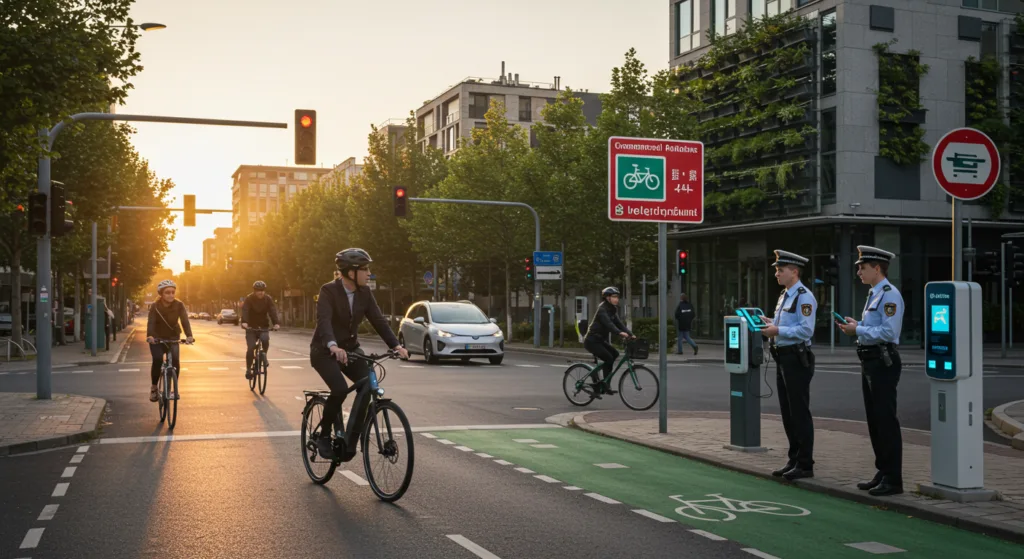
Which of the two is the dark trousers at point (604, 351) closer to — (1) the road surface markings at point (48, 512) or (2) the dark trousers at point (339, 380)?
(2) the dark trousers at point (339, 380)

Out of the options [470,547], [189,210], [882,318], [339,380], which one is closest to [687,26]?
[189,210]

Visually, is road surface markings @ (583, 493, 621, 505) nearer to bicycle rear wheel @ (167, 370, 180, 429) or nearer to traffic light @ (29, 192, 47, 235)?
bicycle rear wheel @ (167, 370, 180, 429)

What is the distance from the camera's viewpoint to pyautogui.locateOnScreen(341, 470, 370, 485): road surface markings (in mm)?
8733

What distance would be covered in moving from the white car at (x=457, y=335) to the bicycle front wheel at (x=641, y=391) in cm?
1050

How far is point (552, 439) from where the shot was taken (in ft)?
38.7

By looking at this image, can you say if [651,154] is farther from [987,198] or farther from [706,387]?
[987,198]

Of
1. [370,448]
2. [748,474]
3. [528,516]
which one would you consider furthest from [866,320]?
[370,448]

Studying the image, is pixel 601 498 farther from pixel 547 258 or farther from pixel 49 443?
pixel 547 258

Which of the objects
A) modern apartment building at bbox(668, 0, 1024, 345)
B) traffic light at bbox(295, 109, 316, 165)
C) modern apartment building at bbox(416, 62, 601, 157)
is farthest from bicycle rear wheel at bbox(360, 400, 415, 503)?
modern apartment building at bbox(416, 62, 601, 157)

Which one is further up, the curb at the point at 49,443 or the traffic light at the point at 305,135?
the traffic light at the point at 305,135

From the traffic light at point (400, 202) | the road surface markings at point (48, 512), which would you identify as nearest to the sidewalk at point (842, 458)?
the road surface markings at point (48, 512)

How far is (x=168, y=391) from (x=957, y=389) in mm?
9055

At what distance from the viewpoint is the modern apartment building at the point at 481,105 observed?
8256cm

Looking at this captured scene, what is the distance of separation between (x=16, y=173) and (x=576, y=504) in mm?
9648
